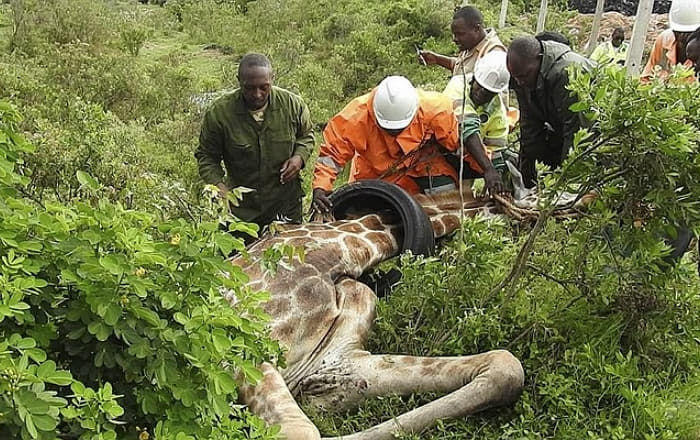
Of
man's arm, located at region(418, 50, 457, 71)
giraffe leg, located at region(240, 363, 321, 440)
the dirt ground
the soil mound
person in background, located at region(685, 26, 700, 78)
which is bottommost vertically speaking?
the dirt ground

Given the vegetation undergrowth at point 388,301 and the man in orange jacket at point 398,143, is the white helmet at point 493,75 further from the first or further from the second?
the vegetation undergrowth at point 388,301

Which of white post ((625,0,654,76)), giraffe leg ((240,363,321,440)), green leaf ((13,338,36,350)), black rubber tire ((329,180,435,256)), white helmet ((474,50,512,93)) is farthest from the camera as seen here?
white post ((625,0,654,76))

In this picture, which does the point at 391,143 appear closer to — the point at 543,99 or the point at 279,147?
the point at 279,147

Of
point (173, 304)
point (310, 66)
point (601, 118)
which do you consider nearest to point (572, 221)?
point (601, 118)

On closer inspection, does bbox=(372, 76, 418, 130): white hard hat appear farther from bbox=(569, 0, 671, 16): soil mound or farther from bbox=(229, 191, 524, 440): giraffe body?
bbox=(569, 0, 671, 16): soil mound

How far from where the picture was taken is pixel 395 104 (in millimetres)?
5137

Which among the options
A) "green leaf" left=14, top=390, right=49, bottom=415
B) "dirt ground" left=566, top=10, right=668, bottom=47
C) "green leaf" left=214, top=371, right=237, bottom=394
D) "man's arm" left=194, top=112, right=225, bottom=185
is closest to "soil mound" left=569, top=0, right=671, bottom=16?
"dirt ground" left=566, top=10, right=668, bottom=47

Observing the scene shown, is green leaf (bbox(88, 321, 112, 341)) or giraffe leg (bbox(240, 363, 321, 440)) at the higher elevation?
green leaf (bbox(88, 321, 112, 341))

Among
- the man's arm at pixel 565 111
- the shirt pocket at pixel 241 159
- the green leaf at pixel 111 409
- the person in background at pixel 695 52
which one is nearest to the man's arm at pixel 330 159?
the shirt pocket at pixel 241 159

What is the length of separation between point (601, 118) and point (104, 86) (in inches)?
370

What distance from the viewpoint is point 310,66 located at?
563 inches

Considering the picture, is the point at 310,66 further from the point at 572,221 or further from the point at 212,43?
the point at 572,221

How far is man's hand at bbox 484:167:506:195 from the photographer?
5.23 metres

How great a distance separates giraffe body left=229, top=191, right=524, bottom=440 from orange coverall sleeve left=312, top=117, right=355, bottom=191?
48 centimetres
